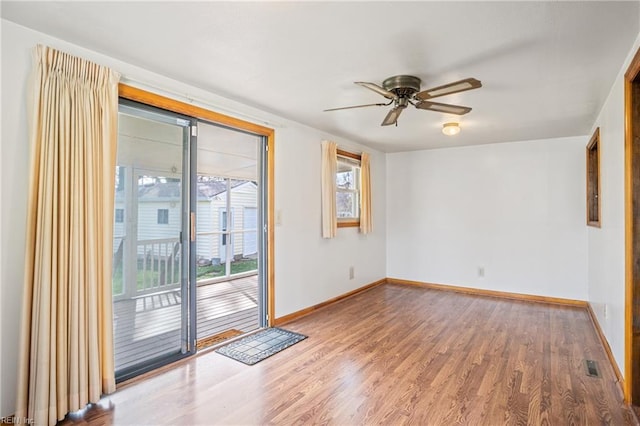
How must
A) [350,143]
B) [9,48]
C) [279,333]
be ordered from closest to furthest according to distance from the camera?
[9,48]
[279,333]
[350,143]

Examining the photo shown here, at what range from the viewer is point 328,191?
172 inches

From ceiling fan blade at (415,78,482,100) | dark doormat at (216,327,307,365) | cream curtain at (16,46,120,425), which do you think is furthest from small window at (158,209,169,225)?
ceiling fan blade at (415,78,482,100)

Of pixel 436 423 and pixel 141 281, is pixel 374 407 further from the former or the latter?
pixel 141 281

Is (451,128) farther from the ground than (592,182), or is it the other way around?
(451,128)

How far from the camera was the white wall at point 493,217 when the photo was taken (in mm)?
4594

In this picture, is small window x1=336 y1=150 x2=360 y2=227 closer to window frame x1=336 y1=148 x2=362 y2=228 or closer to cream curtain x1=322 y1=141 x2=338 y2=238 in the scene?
window frame x1=336 y1=148 x2=362 y2=228

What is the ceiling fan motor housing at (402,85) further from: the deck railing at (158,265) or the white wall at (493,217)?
the white wall at (493,217)

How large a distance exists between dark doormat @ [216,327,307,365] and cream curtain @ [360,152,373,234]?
87.5 inches

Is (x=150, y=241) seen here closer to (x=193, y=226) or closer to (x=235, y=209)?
(x=193, y=226)

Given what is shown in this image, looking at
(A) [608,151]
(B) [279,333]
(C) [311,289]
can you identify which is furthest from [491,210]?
(B) [279,333]

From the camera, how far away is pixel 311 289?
4211mm

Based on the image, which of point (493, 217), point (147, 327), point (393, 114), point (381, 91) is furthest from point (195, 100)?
point (493, 217)

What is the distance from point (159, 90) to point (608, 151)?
3807 millimetres

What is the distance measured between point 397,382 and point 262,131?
2631 millimetres
